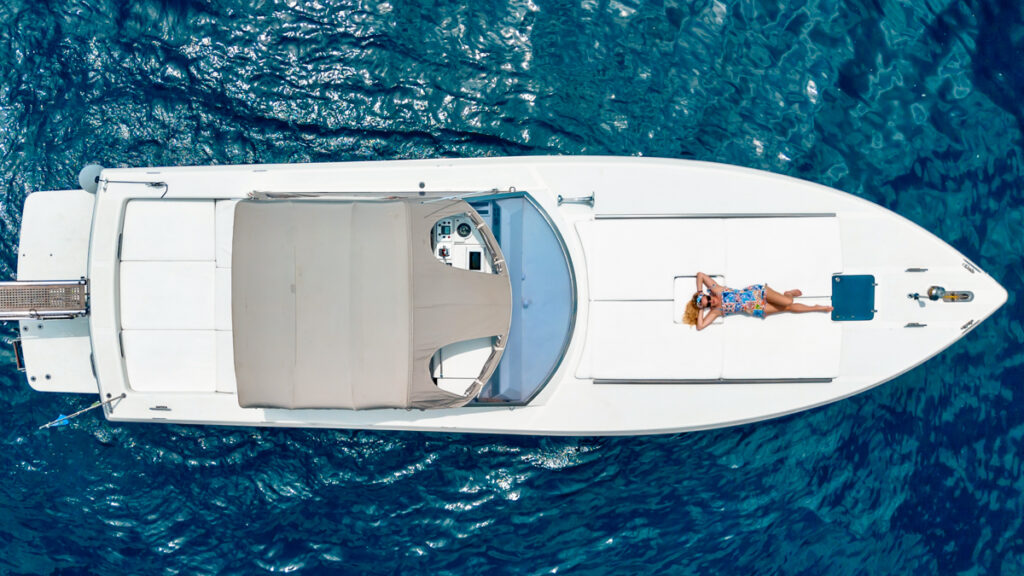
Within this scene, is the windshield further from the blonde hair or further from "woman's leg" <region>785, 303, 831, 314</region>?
"woman's leg" <region>785, 303, 831, 314</region>

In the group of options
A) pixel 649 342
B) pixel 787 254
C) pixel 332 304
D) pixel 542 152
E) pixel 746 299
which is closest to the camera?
pixel 332 304

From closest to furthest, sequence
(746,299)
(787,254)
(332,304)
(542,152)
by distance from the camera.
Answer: (332,304) → (746,299) → (787,254) → (542,152)

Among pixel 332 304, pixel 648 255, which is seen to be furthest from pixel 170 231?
pixel 648 255

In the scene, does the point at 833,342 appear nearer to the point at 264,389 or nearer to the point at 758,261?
the point at 758,261

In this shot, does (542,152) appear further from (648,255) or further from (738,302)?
(738,302)

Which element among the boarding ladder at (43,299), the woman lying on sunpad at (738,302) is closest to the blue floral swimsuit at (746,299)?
the woman lying on sunpad at (738,302)

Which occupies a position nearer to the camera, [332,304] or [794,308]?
[332,304]

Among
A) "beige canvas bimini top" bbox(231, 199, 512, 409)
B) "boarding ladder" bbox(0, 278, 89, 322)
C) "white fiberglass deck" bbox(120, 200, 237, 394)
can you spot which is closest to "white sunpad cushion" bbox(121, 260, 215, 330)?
"white fiberglass deck" bbox(120, 200, 237, 394)
